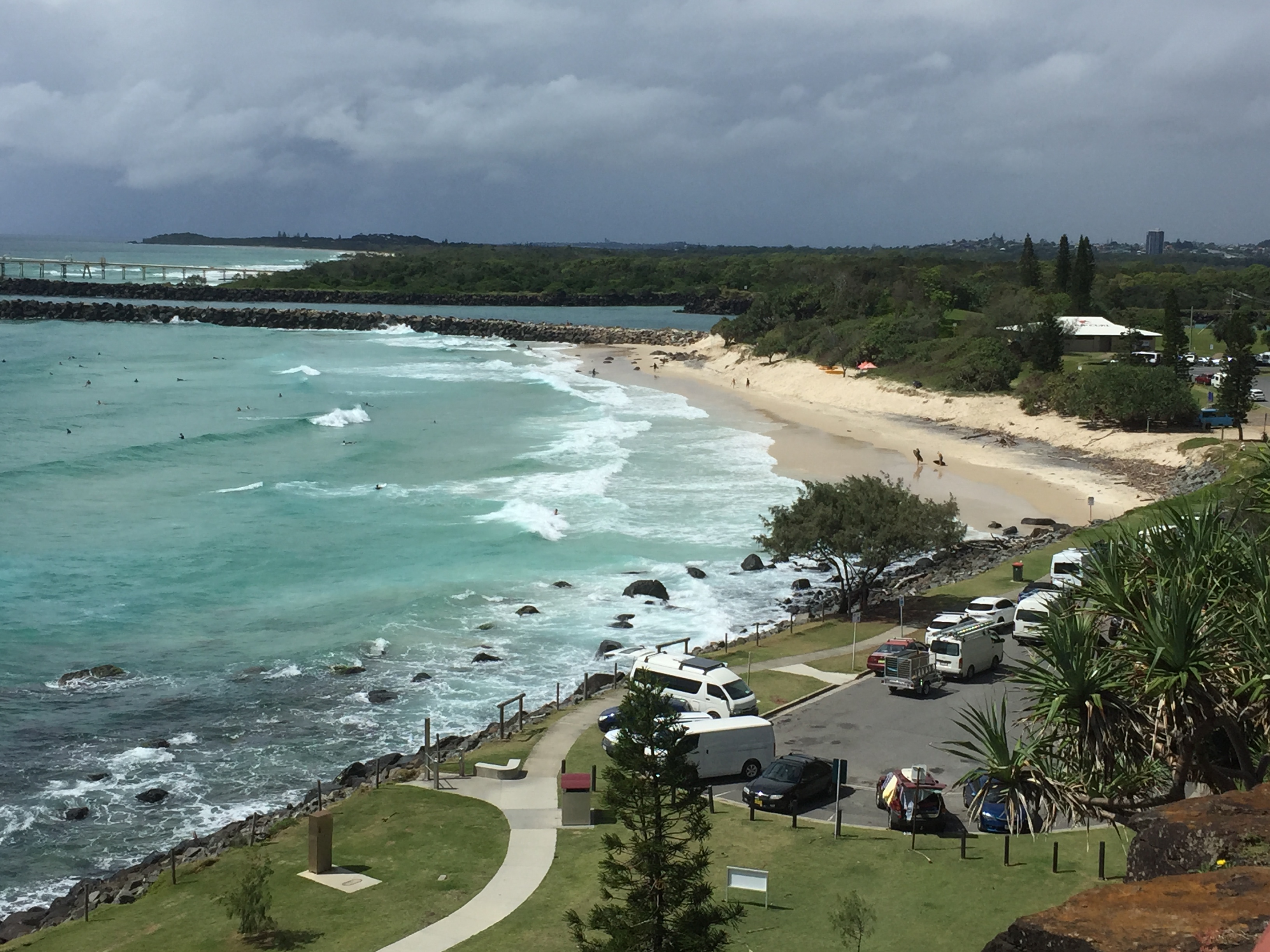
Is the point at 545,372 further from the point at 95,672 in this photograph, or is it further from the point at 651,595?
the point at 95,672

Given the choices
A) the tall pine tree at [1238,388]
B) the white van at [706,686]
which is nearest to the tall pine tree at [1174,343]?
the tall pine tree at [1238,388]

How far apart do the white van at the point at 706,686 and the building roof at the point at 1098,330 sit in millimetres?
69628

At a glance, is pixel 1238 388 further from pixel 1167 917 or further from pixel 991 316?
pixel 1167 917

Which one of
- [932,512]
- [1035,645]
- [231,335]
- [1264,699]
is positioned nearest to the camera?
[1264,699]

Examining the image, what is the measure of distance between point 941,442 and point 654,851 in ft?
197

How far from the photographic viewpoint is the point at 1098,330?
91.2m

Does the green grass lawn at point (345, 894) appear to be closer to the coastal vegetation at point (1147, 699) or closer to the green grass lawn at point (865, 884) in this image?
the green grass lawn at point (865, 884)

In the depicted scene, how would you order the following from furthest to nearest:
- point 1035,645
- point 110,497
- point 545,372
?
point 545,372, point 110,497, point 1035,645

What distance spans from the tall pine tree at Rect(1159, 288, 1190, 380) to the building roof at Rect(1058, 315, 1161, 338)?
12.9 metres

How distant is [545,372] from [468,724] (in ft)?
274

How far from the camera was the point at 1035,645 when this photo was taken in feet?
54.4

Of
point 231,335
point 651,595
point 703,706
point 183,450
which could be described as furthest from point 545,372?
point 703,706

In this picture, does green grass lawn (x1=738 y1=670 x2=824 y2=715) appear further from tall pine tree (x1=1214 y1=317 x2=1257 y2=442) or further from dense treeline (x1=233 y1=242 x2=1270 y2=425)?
dense treeline (x1=233 y1=242 x2=1270 y2=425)

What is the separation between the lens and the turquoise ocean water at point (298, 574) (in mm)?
27016
